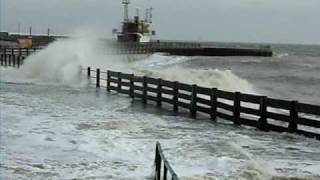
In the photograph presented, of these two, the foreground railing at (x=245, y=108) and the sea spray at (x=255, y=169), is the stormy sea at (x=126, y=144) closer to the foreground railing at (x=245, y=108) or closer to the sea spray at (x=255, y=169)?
the sea spray at (x=255, y=169)

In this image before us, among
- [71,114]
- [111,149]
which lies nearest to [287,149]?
[111,149]

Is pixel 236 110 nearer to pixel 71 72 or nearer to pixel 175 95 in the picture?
pixel 175 95

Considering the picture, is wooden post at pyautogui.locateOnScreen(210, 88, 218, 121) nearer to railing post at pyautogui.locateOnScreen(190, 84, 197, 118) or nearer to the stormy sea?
the stormy sea

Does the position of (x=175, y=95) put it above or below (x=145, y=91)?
above

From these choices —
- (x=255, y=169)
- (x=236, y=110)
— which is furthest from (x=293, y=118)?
(x=255, y=169)

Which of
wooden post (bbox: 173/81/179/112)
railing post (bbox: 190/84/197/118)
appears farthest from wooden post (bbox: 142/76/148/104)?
railing post (bbox: 190/84/197/118)

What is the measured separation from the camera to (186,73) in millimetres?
35594

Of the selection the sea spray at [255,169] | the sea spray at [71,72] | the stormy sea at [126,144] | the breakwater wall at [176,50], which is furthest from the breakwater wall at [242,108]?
the breakwater wall at [176,50]

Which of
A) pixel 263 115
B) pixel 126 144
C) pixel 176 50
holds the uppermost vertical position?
pixel 263 115

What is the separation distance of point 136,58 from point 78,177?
70881 mm

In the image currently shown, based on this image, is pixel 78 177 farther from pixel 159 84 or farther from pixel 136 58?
pixel 136 58

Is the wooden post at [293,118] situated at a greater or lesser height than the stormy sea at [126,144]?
greater

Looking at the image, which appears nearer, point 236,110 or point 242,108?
point 242,108

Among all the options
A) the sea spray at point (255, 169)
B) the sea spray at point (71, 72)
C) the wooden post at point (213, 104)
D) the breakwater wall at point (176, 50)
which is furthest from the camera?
the breakwater wall at point (176, 50)
